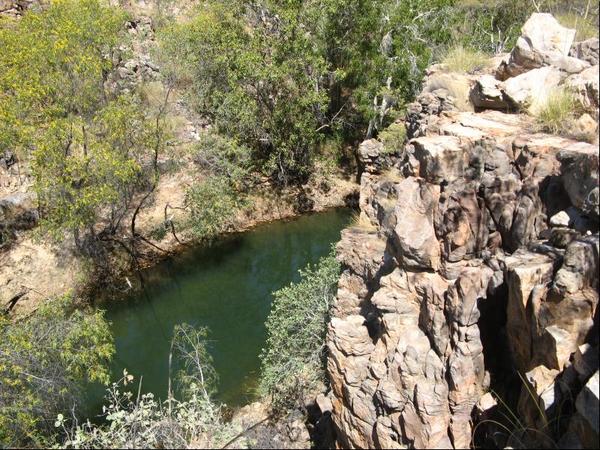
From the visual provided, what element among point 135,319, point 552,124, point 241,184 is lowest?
point 135,319

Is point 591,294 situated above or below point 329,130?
above

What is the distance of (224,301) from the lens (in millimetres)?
23219

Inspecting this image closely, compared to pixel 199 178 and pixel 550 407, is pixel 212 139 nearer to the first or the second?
pixel 199 178

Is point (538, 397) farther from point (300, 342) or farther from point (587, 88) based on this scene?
point (300, 342)

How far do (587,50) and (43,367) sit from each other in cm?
1498

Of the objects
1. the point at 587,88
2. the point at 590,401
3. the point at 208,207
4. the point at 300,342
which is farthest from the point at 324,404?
the point at 208,207

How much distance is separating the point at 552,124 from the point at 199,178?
2165 centimetres

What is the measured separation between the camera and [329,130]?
32812 mm

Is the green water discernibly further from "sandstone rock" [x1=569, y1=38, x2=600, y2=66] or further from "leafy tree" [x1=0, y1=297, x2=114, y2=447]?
"sandstone rock" [x1=569, y1=38, x2=600, y2=66]

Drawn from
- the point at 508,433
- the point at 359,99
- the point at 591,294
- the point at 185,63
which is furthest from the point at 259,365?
Answer: the point at 185,63

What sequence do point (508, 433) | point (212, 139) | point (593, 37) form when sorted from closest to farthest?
point (508, 433) < point (593, 37) < point (212, 139)

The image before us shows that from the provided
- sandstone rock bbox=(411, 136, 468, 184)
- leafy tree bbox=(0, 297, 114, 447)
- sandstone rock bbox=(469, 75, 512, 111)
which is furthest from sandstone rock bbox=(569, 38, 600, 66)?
leafy tree bbox=(0, 297, 114, 447)

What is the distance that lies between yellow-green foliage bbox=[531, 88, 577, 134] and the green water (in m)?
12.0

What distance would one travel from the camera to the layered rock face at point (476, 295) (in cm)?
695
